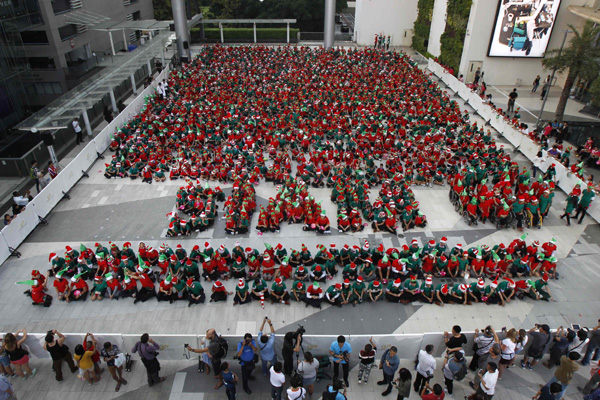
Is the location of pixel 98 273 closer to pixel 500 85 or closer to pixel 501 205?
pixel 501 205

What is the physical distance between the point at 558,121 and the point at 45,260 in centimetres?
2816

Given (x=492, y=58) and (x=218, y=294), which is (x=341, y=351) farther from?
(x=492, y=58)

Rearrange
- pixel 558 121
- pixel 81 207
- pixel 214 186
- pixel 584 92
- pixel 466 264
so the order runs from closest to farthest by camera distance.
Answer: pixel 466 264, pixel 81 207, pixel 214 186, pixel 558 121, pixel 584 92

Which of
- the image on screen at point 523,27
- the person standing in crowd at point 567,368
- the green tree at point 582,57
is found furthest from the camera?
the image on screen at point 523,27

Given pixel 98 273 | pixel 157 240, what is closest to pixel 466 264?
pixel 157 240

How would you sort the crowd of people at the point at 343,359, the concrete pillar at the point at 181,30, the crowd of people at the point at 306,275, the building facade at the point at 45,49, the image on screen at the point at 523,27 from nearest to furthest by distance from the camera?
the crowd of people at the point at 343,359 < the crowd of people at the point at 306,275 < the building facade at the point at 45,49 < the image on screen at the point at 523,27 < the concrete pillar at the point at 181,30

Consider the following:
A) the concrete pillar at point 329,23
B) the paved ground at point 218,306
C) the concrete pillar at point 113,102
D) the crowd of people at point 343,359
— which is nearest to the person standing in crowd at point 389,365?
the crowd of people at point 343,359

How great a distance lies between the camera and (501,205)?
15703mm

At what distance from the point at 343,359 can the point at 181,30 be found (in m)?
36.5

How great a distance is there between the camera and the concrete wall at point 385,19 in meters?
43.9

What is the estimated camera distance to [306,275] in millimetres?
12914

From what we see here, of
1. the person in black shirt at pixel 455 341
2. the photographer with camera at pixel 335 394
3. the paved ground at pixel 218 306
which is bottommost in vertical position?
the paved ground at pixel 218 306

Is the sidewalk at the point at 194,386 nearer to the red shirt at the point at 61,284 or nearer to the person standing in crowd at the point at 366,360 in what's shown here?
the person standing in crowd at the point at 366,360

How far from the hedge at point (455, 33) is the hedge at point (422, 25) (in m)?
5.87
